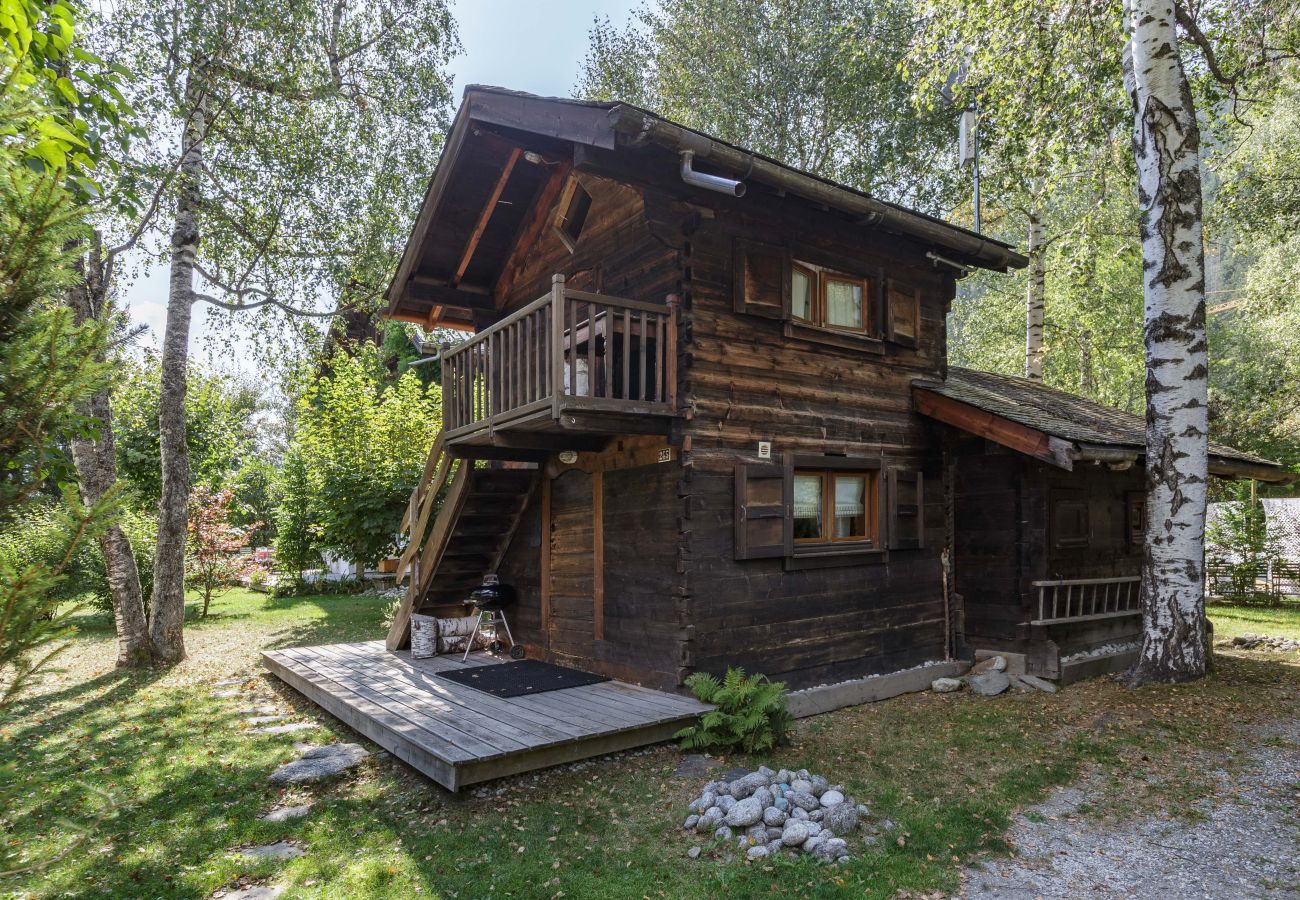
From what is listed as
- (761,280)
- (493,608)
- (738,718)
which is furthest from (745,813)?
(761,280)

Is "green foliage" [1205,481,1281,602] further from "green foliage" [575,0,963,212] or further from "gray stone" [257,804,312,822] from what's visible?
"gray stone" [257,804,312,822]

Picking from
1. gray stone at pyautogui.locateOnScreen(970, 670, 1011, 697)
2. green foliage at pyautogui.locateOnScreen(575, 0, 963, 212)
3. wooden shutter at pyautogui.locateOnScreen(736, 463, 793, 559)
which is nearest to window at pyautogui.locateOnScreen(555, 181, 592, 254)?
wooden shutter at pyautogui.locateOnScreen(736, 463, 793, 559)

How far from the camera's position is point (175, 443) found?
32.5 ft

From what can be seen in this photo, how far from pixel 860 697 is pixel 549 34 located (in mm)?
18450

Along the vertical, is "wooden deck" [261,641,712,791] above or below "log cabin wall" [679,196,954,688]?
below

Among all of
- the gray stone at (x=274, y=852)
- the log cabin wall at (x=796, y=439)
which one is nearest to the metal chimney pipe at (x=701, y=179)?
the log cabin wall at (x=796, y=439)

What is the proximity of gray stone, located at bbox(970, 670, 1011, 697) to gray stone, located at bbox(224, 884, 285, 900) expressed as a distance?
7604 mm

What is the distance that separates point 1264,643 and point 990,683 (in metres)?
5.67

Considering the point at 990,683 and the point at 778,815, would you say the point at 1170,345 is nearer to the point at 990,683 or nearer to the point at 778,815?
the point at 990,683

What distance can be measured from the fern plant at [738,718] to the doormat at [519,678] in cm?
171

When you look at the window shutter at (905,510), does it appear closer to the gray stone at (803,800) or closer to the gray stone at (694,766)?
the gray stone at (694,766)

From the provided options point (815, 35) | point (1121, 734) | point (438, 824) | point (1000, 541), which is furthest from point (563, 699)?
point (815, 35)

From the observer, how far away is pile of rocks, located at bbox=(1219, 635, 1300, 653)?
34.5 ft

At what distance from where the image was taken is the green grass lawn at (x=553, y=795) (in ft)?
14.2
